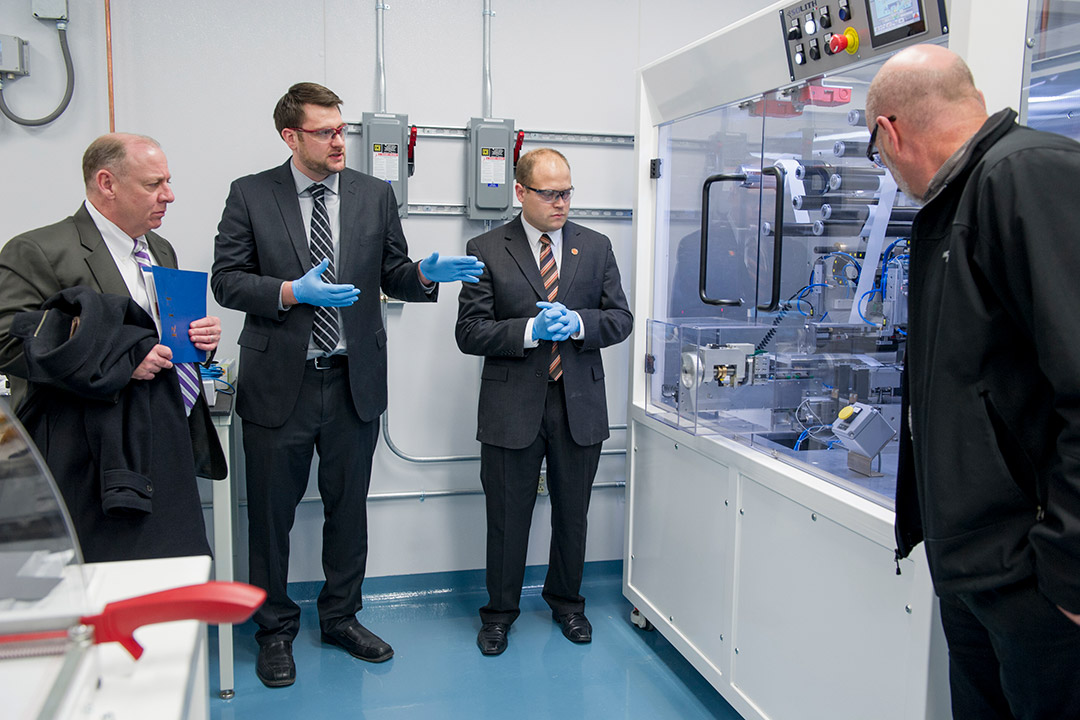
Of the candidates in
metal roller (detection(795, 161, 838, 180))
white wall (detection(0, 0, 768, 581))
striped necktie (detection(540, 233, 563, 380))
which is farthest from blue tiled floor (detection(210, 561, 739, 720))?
metal roller (detection(795, 161, 838, 180))

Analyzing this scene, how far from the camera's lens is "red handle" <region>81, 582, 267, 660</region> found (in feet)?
2.68

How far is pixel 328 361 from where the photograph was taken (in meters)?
2.62

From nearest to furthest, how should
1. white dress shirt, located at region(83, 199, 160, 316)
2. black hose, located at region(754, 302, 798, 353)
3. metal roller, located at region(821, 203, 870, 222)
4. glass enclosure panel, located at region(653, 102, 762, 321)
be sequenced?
white dress shirt, located at region(83, 199, 160, 316)
metal roller, located at region(821, 203, 870, 222)
black hose, located at region(754, 302, 798, 353)
glass enclosure panel, located at region(653, 102, 762, 321)

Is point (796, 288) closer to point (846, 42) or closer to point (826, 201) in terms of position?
point (826, 201)

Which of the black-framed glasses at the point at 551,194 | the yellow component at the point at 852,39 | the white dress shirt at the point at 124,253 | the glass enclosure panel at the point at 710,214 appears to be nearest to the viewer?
the yellow component at the point at 852,39

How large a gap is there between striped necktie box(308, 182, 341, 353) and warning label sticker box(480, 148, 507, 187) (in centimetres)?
68

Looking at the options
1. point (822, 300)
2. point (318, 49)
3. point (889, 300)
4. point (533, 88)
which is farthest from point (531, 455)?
point (318, 49)

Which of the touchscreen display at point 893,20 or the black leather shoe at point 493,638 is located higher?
the touchscreen display at point 893,20

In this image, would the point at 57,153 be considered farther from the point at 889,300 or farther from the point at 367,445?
the point at 889,300

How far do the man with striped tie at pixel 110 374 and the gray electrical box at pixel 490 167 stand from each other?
1279mm

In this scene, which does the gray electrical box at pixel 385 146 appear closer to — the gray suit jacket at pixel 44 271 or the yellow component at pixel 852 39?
the gray suit jacket at pixel 44 271

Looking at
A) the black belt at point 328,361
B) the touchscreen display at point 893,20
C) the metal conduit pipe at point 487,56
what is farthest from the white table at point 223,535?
the touchscreen display at point 893,20

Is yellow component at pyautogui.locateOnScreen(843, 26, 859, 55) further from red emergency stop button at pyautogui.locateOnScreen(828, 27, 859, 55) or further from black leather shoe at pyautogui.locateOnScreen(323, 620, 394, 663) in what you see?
black leather shoe at pyautogui.locateOnScreen(323, 620, 394, 663)

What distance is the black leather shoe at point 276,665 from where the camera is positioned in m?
2.60
